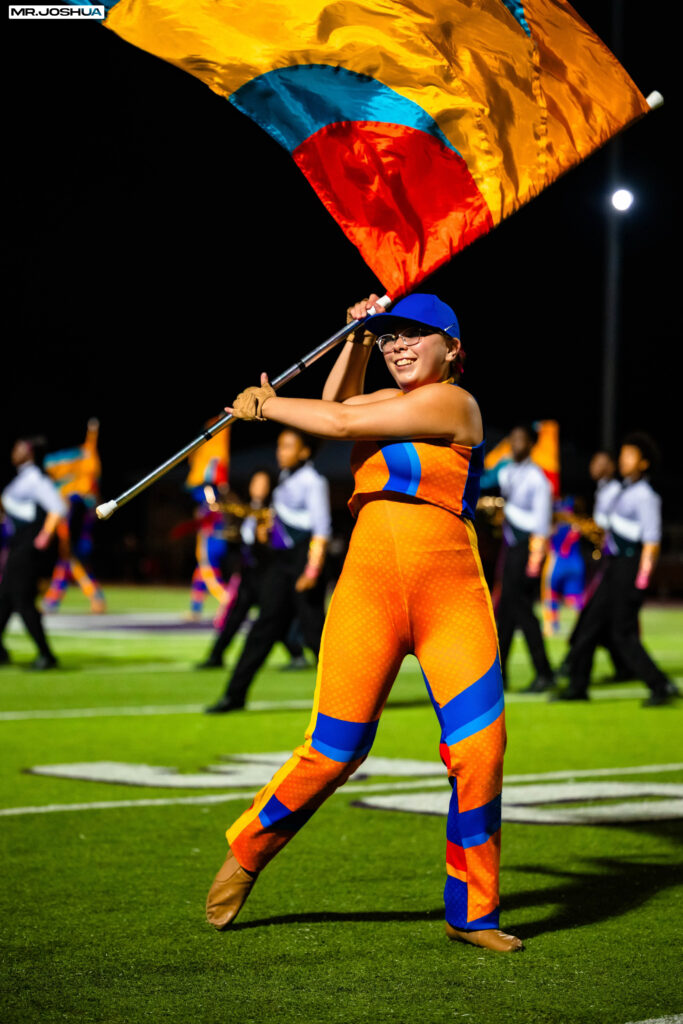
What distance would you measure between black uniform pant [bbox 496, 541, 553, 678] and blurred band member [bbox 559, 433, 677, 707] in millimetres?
590

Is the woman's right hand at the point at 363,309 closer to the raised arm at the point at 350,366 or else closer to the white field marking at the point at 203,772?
the raised arm at the point at 350,366

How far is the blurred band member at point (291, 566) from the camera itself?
11.7 meters

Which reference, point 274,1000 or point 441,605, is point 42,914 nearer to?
point 274,1000

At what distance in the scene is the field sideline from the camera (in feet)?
14.1

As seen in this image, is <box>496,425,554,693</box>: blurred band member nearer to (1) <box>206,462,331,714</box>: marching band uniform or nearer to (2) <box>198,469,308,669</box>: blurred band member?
(1) <box>206,462,331,714</box>: marching band uniform

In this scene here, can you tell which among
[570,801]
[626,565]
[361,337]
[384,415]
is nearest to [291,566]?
[626,565]

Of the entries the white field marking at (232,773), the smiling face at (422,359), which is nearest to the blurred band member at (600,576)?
the white field marking at (232,773)

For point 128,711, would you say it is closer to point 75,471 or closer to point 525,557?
point 525,557

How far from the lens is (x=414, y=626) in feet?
16.1

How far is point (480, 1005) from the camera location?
13.8 feet

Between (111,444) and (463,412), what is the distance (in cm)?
3902

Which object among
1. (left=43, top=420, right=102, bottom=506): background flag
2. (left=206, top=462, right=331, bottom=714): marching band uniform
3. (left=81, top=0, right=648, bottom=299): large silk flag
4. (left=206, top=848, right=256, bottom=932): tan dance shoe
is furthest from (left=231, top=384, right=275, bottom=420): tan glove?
(left=43, top=420, right=102, bottom=506): background flag

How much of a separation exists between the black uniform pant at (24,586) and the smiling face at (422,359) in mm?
10082

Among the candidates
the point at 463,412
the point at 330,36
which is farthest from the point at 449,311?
the point at 330,36
